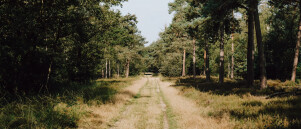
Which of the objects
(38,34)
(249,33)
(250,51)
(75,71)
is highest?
(249,33)

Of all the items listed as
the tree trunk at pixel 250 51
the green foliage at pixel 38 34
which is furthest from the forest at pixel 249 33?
the green foliage at pixel 38 34

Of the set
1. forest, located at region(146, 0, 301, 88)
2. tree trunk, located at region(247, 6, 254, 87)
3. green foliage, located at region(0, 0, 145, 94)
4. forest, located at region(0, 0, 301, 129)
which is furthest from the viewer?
tree trunk, located at region(247, 6, 254, 87)

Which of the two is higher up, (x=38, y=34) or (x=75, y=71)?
(x=38, y=34)

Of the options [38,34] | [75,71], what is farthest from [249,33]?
[75,71]

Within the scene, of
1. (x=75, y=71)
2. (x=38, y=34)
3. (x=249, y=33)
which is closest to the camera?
(x=38, y=34)

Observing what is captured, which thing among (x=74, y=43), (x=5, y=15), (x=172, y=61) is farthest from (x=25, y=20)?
(x=172, y=61)

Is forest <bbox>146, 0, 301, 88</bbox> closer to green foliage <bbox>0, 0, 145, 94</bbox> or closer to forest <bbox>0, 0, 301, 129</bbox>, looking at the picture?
forest <bbox>0, 0, 301, 129</bbox>

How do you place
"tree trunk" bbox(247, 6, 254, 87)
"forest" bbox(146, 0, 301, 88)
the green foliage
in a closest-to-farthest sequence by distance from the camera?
the green foliage
"forest" bbox(146, 0, 301, 88)
"tree trunk" bbox(247, 6, 254, 87)

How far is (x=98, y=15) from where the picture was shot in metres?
11.3

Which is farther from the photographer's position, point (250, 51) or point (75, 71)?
point (75, 71)

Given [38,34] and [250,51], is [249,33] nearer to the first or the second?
[250,51]

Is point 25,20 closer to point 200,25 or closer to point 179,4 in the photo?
point 200,25

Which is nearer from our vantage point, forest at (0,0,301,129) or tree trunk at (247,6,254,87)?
forest at (0,0,301,129)

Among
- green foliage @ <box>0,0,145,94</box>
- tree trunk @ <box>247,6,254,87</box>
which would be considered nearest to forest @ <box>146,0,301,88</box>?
tree trunk @ <box>247,6,254,87</box>
